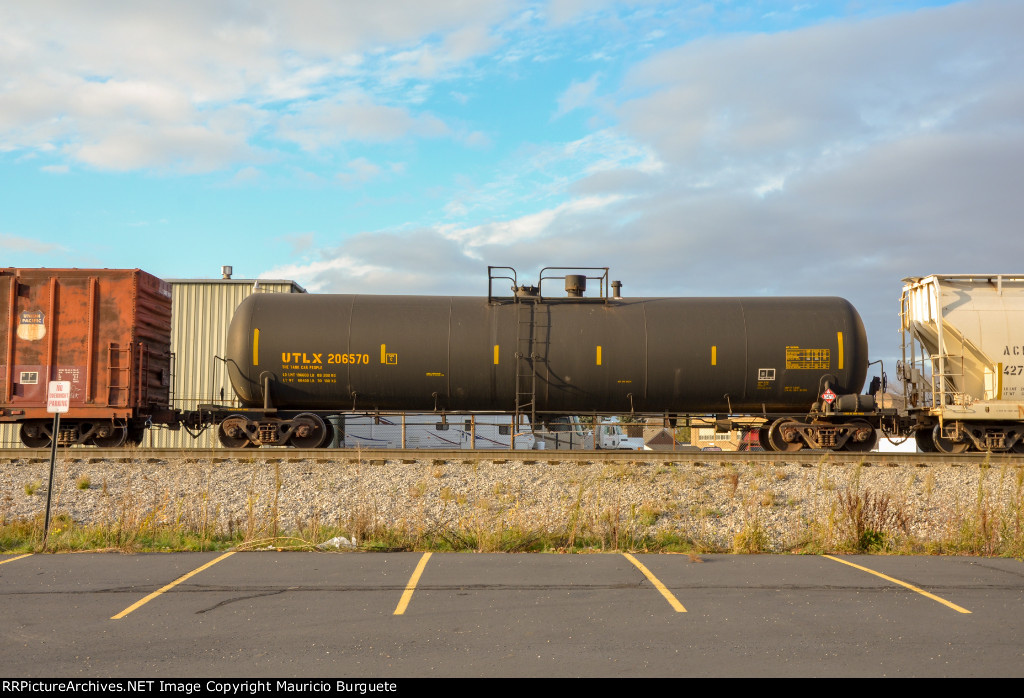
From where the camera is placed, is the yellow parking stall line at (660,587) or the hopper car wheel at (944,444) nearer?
the yellow parking stall line at (660,587)

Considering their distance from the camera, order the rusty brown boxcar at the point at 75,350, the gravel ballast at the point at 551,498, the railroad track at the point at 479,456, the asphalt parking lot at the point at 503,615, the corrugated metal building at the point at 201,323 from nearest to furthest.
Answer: the asphalt parking lot at the point at 503,615 → the gravel ballast at the point at 551,498 → the railroad track at the point at 479,456 → the rusty brown boxcar at the point at 75,350 → the corrugated metal building at the point at 201,323

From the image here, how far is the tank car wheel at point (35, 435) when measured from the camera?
16.1 metres

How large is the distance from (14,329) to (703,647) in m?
15.9

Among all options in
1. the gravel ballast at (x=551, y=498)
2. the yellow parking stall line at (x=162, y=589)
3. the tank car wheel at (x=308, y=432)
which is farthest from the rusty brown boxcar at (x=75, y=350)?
the yellow parking stall line at (x=162, y=589)

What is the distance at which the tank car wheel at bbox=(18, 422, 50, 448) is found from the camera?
16.1 meters

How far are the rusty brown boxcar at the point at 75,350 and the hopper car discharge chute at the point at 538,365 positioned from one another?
214 cm

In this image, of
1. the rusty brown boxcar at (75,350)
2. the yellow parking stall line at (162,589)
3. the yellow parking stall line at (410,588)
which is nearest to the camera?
the yellow parking stall line at (162,589)

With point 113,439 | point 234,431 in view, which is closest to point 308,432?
point 234,431

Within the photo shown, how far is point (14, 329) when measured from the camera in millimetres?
15898

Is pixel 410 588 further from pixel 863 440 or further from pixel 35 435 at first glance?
pixel 35 435

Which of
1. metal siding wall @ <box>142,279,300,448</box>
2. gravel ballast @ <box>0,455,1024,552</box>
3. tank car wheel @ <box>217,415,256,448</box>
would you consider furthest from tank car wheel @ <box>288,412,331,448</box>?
metal siding wall @ <box>142,279,300,448</box>

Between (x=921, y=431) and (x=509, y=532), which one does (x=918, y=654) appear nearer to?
(x=509, y=532)

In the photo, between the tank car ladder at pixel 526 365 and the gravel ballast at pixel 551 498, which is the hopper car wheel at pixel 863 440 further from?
the tank car ladder at pixel 526 365

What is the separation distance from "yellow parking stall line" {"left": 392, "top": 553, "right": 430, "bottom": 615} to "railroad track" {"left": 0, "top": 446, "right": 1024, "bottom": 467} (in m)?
5.58
